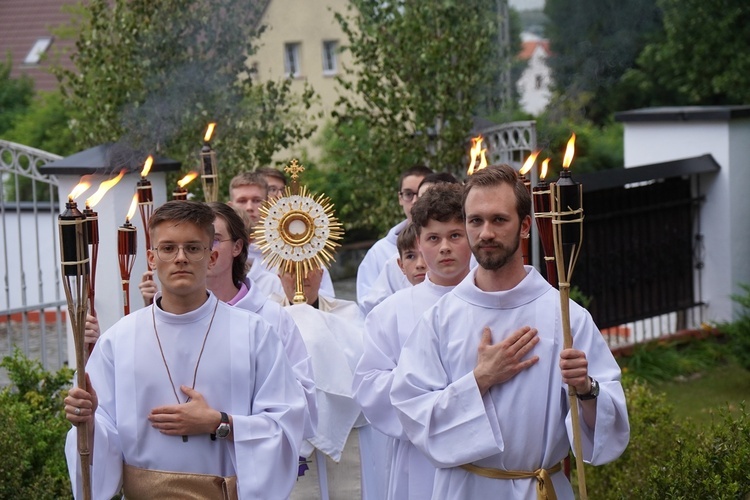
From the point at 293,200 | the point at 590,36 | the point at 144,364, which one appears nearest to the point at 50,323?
the point at 590,36

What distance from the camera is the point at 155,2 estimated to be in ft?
33.4

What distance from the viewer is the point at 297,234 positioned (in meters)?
5.94

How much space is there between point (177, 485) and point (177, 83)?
623 cm

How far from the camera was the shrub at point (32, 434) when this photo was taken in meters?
5.94

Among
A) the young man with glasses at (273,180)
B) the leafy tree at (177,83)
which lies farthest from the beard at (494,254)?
the leafy tree at (177,83)

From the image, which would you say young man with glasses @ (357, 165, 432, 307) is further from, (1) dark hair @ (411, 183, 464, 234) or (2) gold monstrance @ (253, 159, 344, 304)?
(1) dark hair @ (411, 183, 464, 234)

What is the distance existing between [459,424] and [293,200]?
1920 millimetres

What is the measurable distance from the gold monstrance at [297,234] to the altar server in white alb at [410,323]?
0.52 metres

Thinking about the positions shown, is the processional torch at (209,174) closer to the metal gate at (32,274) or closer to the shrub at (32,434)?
the shrub at (32,434)

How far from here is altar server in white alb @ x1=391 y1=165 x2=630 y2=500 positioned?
14.3 ft

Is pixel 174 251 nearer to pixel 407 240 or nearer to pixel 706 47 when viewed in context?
pixel 407 240

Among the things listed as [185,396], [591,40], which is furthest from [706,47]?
[185,396]

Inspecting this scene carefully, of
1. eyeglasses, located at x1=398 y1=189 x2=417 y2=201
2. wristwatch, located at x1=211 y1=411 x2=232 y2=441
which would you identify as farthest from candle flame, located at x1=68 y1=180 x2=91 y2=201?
eyeglasses, located at x1=398 y1=189 x2=417 y2=201

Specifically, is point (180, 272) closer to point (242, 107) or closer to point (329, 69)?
point (242, 107)
